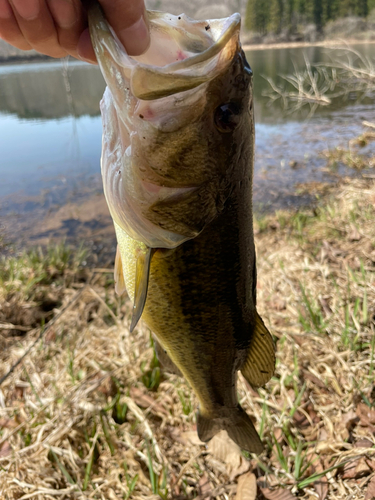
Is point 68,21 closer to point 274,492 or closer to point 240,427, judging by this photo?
point 240,427

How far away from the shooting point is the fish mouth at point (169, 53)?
1009 mm

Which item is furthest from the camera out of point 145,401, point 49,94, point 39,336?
point 49,94

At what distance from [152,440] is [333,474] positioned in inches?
47.9

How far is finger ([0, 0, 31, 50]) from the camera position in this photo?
1.22 m

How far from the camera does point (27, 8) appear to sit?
1.17m

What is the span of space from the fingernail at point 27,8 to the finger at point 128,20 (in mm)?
251

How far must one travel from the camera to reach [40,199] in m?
8.42

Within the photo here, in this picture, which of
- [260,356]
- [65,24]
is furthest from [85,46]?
[260,356]

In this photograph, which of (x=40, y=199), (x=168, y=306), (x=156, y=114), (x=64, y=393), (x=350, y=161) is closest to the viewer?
(x=156, y=114)

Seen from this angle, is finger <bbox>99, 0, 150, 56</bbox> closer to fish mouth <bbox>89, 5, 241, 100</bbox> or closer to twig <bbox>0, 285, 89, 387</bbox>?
fish mouth <bbox>89, 5, 241, 100</bbox>

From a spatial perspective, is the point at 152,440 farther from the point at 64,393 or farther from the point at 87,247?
the point at 87,247

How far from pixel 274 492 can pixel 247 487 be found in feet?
0.55

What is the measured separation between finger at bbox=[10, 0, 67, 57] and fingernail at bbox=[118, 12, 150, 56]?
0.95 ft

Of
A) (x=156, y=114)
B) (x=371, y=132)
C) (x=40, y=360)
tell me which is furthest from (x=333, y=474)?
(x=371, y=132)
